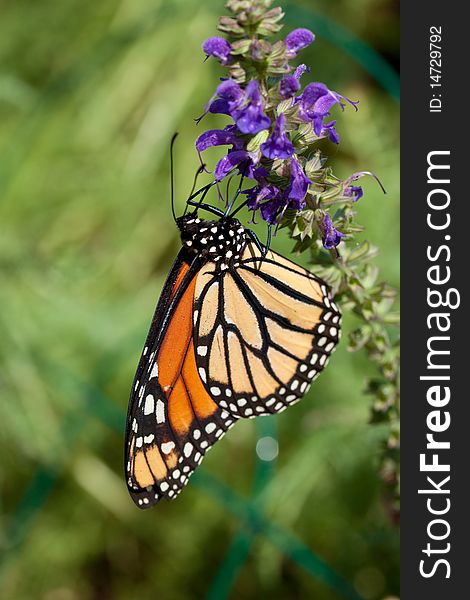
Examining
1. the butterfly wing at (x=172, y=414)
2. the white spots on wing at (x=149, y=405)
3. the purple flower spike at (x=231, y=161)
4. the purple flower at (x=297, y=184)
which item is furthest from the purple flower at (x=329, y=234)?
the white spots on wing at (x=149, y=405)

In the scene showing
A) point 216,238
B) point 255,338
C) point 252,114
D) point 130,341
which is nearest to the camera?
point 252,114

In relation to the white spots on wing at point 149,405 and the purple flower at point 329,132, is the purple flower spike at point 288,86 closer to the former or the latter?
the purple flower at point 329,132

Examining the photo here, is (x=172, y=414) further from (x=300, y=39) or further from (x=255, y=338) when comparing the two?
(x=300, y=39)

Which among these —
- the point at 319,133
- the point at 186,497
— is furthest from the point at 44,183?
the point at 319,133

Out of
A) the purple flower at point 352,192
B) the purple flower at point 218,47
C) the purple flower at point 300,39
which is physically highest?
the purple flower at point 300,39

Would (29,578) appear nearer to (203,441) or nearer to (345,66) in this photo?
(203,441)

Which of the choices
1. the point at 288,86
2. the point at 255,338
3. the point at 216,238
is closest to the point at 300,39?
the point at 288,86
